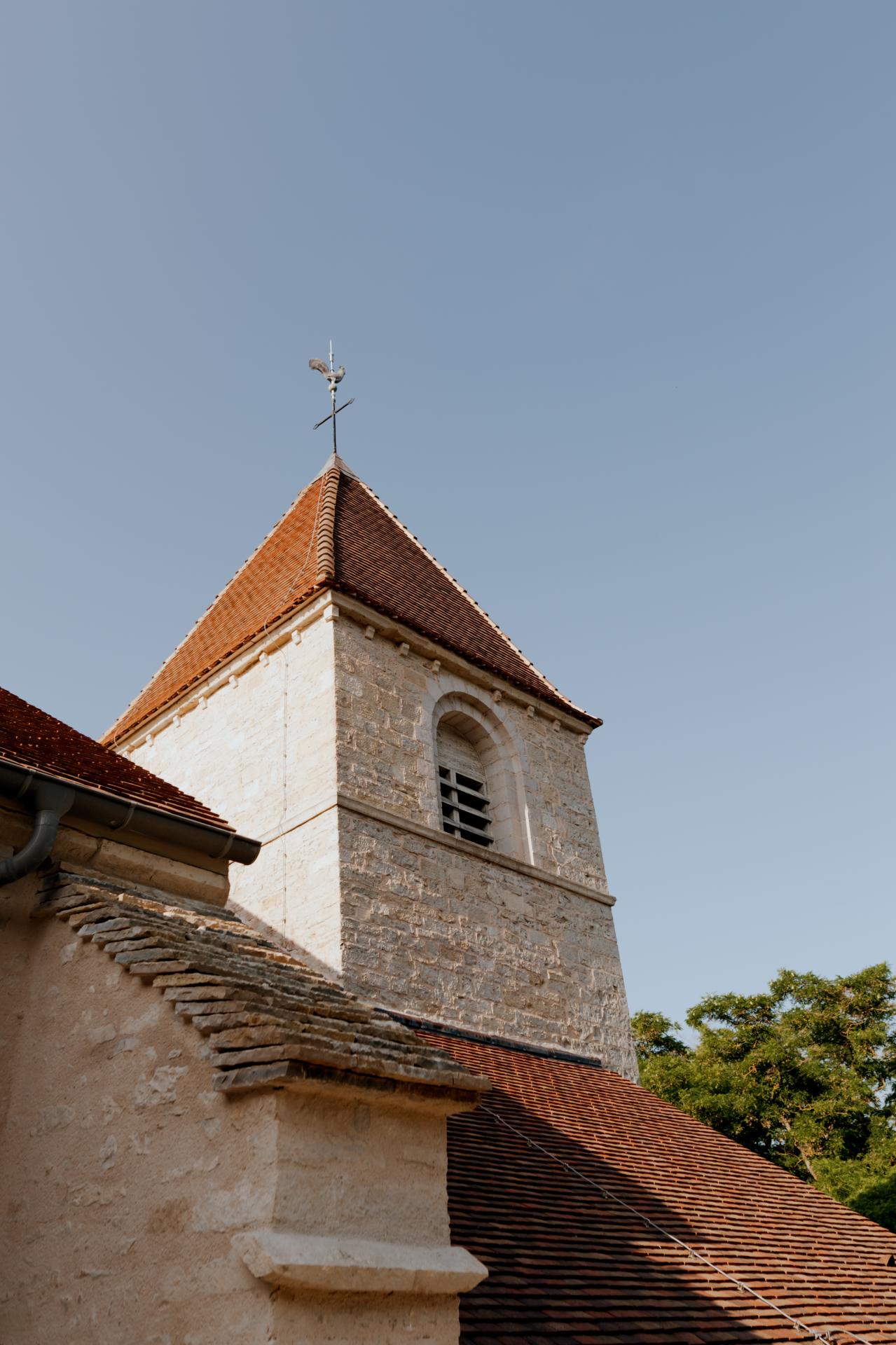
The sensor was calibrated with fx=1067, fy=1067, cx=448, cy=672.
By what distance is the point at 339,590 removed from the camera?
10.7 m

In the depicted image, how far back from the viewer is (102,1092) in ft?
13.3

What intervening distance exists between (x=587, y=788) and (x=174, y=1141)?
9.30 metres

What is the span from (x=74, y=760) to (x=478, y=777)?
6093 mm

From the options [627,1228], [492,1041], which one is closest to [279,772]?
[492,1041]

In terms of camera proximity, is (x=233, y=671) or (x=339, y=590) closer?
(x=339, y=590)

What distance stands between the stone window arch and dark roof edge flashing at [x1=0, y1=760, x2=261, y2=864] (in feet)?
15.6

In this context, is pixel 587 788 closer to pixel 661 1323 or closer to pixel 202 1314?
pixel 661 1323

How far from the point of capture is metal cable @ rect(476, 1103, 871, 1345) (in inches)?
252

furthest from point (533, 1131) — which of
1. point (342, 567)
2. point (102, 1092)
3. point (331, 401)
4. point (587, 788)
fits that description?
point (331, 401)

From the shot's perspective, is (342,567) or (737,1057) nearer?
(342,567)

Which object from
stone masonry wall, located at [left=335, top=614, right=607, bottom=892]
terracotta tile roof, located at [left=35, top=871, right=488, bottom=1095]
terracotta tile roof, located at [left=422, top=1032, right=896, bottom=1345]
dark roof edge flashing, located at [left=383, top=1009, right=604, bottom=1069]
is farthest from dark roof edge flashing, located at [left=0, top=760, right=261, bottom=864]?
stone masonry wall, located at [left=335, top=614, right=607, bottom=892]

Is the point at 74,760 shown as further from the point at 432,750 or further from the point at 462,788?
the point at 462,788

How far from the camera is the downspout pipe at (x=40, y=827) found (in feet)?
15.7

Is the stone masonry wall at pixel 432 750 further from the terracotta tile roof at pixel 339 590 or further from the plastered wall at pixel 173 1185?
the plastered wall at pixel 173 1185
